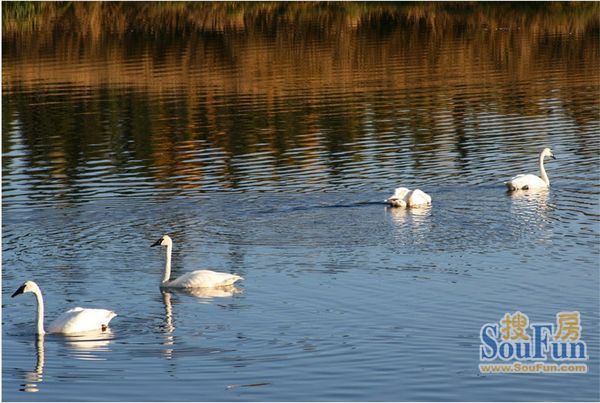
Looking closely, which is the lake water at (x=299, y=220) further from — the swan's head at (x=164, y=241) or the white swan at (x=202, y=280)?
the swan's head at (x=164, y=241)

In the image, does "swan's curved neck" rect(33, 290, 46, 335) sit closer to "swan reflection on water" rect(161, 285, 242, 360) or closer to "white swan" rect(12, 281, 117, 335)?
"white swan" rect(12, 281, 117, 335)

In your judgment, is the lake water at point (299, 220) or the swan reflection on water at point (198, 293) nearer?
the lake water at point (299, 220)

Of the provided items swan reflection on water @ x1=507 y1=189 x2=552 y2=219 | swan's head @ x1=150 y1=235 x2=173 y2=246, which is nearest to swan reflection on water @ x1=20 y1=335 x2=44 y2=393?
swan's head @ x1=150 y1=235 x2=173 y2=246

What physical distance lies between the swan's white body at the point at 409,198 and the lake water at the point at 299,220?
0.25 m

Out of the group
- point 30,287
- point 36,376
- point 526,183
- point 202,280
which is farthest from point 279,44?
point 36,376

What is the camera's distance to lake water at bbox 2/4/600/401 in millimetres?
12344

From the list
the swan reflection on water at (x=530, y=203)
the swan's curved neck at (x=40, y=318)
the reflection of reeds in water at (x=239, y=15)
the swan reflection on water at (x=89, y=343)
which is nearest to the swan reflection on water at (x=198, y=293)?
the swan reflection on water at (x=89, y=343)

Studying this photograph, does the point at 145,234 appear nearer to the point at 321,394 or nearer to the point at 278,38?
the point at 321,394

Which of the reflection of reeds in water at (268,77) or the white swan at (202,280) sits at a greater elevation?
the white swan at (202,280)

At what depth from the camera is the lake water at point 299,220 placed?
1234 centimetres

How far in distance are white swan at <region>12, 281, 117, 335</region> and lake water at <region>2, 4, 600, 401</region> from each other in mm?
204

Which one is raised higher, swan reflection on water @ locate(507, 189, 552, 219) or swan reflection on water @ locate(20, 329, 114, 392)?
swan reflection on water @ locate(20, 329, 114, 392)

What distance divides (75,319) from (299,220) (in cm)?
538

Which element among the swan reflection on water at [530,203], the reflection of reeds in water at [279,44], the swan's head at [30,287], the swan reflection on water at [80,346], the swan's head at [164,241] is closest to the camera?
the swan reflection on water at [80,346]
